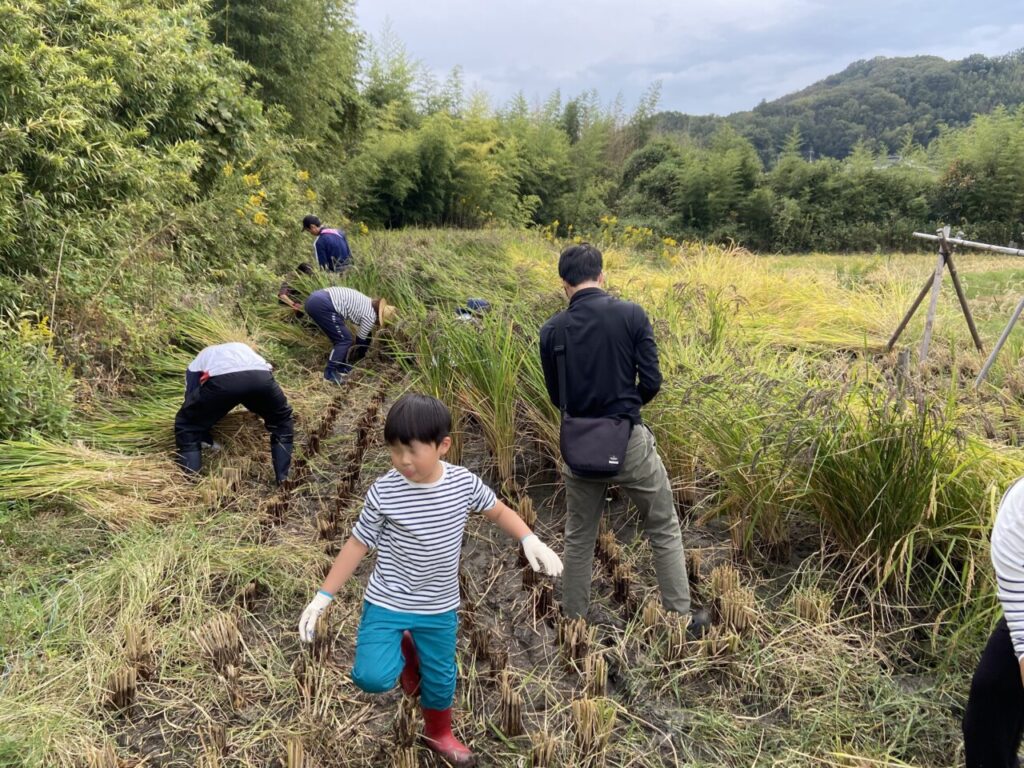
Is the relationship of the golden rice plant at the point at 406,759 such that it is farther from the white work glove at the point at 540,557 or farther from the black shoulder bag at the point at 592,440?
the black shoulder bag at the point at 592,440

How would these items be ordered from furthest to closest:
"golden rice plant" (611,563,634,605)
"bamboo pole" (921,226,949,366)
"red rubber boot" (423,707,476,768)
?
"bamboo pole" (921,226,949,366) < "golden rice plant" (611,563,634,605) < "red rubber boot" (423,707,476,768)

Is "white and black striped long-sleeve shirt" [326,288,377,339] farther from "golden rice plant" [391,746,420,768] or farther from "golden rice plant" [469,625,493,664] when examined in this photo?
"golden rice plant" [391,746,420,768]

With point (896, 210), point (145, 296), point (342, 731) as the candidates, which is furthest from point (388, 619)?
point (896, 210)

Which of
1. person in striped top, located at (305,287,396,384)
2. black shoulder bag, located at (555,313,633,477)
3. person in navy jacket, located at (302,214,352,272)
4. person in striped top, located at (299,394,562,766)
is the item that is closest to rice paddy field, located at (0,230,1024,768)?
person in striped top, located at (299,394,562,766)

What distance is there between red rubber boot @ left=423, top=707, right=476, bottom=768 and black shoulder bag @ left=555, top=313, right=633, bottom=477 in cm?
89

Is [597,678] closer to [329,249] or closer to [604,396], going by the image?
[604,396]

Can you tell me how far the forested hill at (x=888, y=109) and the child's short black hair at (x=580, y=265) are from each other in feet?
128

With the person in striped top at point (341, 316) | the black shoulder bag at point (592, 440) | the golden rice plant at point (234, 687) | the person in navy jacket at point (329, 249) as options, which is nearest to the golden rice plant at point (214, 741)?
the golden rice plant at point (234, 687)

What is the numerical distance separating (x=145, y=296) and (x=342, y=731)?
397 cm

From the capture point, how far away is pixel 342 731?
6.51 feet

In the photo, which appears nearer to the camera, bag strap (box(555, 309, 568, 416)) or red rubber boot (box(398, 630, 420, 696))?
red rubber boot (box(398, 630, 420, 696))

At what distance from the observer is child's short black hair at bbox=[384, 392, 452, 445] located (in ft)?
5.46

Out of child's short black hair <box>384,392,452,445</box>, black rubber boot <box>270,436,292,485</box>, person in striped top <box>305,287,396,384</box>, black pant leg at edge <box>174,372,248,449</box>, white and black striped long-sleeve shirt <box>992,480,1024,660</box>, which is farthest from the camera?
person in striped top <box>305,287,396,384</box>

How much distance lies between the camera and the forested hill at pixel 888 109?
4112 centimetres
